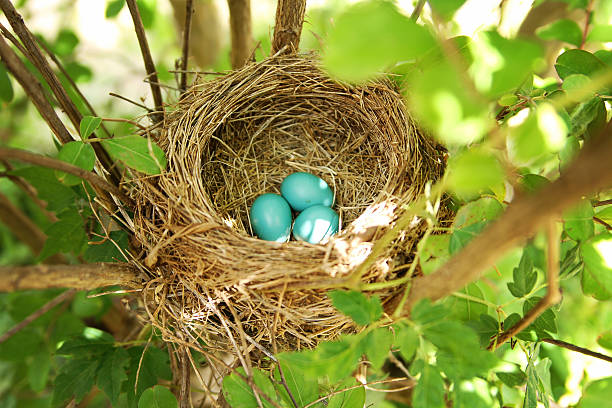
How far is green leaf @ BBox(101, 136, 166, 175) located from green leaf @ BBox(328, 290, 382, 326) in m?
0.45

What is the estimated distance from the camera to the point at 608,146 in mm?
354

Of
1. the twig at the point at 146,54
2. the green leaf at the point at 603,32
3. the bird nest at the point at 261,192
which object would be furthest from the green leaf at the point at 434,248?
the twig at the point at 146,54

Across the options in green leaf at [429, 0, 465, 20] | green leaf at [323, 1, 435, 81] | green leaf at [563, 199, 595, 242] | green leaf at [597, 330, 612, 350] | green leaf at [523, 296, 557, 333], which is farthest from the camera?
green leaf at [597, 330, 612, 350]

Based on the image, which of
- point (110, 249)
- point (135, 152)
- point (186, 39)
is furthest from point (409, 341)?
point (186, 39)

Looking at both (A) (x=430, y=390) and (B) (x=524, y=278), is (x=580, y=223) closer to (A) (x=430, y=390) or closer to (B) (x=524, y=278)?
(B) (x=524, y=278)

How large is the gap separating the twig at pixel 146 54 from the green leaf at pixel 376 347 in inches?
28.8

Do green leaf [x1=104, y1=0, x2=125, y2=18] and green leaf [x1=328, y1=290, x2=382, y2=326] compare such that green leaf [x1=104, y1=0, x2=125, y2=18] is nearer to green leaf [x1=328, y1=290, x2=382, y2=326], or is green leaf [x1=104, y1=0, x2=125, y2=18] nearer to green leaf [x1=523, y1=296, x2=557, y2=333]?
green leaf [x1=328, y1=290, x2=382, y2=326]

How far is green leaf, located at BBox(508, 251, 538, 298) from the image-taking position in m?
0.76

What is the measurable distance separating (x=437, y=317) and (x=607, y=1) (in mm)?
690

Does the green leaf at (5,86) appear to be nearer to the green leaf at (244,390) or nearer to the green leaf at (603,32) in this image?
the green leaf at (244,390)

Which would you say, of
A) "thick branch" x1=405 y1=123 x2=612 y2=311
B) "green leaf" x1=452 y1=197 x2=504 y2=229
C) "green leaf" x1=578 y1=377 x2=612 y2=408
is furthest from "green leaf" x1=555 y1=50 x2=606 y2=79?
"green leaf" x1=578 y1=377 x2=612 y2=408

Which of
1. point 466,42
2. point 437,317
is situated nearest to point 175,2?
point 466,42

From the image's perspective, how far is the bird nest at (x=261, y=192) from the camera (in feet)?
2.84

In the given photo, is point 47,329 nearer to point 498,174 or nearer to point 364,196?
point 364,196
